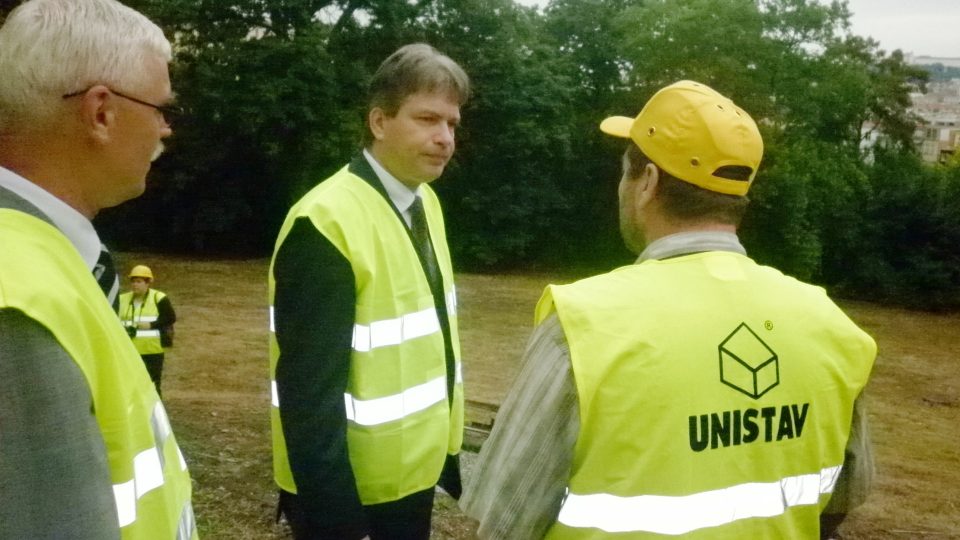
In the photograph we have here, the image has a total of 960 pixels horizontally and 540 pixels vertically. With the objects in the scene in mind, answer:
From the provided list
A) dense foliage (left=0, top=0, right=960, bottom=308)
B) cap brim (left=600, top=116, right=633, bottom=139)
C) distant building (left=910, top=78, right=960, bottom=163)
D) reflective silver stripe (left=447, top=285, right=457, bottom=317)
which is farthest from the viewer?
distant building (left=910, top=78, right=960, bottom=163)

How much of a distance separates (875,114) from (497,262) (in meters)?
25.5

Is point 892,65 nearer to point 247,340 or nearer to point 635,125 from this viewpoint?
point 247,340

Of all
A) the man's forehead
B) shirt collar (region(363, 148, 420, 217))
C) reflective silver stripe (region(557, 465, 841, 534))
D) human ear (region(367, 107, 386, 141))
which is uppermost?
the man's forehead

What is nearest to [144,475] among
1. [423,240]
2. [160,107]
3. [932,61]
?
[160,107]

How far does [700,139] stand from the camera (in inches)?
77.4

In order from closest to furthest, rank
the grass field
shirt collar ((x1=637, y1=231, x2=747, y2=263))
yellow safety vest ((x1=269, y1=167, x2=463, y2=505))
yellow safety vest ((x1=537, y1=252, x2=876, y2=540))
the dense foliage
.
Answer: yellow safety vest ((x1=537, y1=252, x2=876, y2=540)) → shirt collar ((x1=637, y1=231, x2=747, y2=263)) → yellow safety vest ((x1=269, y1=167, x2=463, y2=505)) → the grass field → the dense foliage

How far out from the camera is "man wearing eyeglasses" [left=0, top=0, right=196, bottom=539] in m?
1.17

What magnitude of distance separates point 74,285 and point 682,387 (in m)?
1.14

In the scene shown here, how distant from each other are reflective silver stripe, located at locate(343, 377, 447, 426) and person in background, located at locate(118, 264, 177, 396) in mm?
5554

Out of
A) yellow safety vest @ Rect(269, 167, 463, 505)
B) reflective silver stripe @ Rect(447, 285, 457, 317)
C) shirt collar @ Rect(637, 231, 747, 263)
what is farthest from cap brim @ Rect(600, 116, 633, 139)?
reflective silver stripe @ Rect(447, 285, 457, 317)

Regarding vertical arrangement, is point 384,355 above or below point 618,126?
below

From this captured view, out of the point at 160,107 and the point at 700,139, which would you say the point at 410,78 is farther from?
the point at 160,107

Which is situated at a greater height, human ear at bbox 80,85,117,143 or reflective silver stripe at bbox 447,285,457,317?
human ear at bbox 80,85,117,143

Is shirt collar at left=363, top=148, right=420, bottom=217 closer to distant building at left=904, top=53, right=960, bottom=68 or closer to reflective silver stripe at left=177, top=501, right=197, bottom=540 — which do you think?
reflective silver stripe at left=177, top=501, right=197, bottom=540
